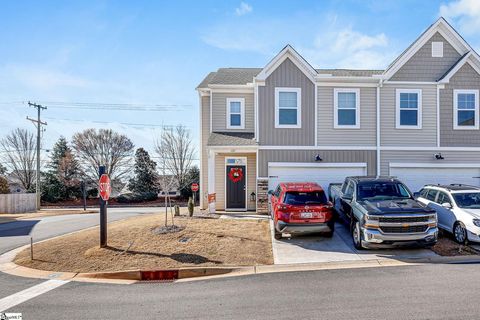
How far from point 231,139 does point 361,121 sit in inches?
257

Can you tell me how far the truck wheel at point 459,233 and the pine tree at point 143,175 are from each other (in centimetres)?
3512

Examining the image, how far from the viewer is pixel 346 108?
1513 centimetres

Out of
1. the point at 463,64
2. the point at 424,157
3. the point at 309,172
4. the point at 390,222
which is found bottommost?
the point at 390,222

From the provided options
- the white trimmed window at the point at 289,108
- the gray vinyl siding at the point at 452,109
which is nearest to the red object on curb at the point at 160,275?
the white trimmed window at the point at 289,108

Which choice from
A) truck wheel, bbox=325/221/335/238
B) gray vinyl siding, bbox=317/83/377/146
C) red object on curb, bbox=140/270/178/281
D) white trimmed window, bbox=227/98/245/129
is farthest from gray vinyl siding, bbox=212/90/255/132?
red object on curb, bbox=140/270/178/281

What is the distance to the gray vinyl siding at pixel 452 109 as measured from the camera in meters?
15.0

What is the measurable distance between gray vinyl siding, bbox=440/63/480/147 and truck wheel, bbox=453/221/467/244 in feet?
23.6

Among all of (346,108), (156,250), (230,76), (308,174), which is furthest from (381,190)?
(230,76)

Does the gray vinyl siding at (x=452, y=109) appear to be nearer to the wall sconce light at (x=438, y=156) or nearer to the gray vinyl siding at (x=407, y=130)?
the gray vinyl siding at (x=407, y=130)

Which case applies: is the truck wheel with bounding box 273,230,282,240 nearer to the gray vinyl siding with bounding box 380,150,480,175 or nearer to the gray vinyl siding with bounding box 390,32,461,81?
the gray vinyl siding with bounding box 380,150,480,175

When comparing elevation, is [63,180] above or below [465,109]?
below

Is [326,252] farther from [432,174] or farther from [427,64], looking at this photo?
[427,64]

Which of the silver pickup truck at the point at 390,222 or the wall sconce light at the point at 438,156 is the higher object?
the wall sconce light at the point at 438,156

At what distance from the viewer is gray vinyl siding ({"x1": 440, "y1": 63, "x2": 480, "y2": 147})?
15031mm
